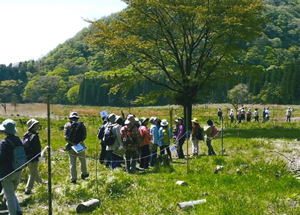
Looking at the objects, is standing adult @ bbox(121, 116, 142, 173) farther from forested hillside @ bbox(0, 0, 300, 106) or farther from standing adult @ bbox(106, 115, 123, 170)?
forested hillside @ bbox(0, 0, 300, 106)

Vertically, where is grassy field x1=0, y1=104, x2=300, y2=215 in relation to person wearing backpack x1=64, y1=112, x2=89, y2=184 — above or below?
below

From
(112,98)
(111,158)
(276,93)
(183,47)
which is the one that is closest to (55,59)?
(112,98)

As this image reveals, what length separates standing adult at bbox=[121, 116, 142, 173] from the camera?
1095 centimetres

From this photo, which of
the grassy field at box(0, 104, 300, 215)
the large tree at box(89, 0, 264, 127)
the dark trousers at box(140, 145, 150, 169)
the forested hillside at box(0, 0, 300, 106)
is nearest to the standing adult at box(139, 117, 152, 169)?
the dark trousers at box(140, 145, 150, 169)

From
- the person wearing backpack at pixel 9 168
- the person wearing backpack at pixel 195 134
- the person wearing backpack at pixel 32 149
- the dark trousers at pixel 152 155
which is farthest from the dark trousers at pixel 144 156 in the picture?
the person wearing backpack at pixel 9 168

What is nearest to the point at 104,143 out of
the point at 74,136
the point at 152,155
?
the point at 152,155

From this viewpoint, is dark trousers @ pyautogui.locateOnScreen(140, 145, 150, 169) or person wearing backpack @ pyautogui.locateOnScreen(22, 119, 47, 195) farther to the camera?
dark trousers @ pyautogui.locateOnScreen(140, 145, 150, 169)

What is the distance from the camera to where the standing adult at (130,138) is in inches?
431

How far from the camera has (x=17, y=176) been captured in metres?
6.88

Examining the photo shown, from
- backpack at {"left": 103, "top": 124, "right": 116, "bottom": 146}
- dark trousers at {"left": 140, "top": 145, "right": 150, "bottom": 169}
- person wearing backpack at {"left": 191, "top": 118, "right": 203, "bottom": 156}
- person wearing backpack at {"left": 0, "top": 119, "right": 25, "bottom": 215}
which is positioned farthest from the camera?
person wearing backpack at {"left": 191, "top": 118, "right": 203, "bottom": 156}

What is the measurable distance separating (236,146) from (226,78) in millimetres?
11803

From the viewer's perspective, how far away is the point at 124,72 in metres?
140

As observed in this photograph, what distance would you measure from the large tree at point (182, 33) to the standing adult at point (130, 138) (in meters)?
13.4

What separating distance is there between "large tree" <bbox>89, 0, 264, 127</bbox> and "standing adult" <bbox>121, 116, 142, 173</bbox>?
1342 centimetres
